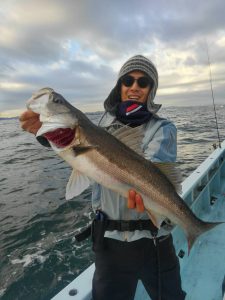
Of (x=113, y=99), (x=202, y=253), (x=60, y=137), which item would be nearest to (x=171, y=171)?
(x=60, y=137)

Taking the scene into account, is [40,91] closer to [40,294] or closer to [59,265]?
[40,294]

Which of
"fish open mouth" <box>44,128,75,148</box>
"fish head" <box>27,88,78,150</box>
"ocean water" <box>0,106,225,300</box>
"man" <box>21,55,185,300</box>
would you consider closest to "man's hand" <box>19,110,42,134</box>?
"fish head" <box>27,88,78,150</box>

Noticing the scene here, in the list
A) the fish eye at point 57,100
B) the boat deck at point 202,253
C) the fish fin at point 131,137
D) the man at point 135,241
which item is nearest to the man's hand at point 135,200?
the man at point 135,241

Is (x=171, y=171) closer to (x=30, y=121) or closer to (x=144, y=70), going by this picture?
(x=144, y=70)

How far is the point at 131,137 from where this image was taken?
10.3 feet

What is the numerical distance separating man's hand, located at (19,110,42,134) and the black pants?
1.52m

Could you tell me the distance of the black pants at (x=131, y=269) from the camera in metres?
3.42

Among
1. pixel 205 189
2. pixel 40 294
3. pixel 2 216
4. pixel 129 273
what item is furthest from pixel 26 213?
pixel 129 273

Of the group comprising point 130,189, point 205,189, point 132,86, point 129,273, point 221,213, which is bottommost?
point 221,213

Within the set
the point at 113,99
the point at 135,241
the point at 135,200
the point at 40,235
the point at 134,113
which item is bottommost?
the point at 40,235

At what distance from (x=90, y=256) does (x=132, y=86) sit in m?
5.73

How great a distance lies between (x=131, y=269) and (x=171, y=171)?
1247 mm

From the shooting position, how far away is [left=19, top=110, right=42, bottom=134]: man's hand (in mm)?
3074

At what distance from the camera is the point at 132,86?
3805 mm
